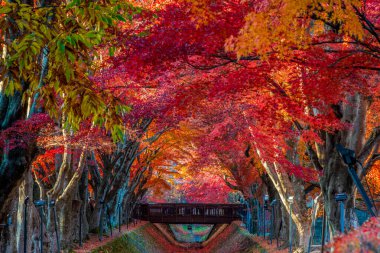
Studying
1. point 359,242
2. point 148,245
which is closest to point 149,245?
point 148,245

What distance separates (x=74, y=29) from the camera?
8.59 m

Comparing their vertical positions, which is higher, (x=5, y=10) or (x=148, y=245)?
(x=5, y=10)

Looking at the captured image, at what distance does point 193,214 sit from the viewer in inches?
2205

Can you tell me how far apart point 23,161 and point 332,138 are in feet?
24.7

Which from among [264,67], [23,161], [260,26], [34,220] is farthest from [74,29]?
[34,220]

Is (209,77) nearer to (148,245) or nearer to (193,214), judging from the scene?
(148,245)

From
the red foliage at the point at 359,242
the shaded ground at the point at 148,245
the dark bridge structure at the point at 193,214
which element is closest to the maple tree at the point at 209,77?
the shaded ground at the point at 148,245

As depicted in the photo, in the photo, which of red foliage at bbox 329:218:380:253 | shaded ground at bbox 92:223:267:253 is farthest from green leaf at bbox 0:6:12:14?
shaded ground at bbox 92:223:267:253

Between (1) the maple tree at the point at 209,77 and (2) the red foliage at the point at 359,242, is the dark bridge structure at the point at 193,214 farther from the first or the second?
(2) the red foliage at the point at 359,242

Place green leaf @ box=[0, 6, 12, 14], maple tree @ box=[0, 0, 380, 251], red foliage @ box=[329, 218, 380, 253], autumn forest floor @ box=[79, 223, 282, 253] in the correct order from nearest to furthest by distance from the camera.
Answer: red foliage @ box=[329, 218, 380, 253] < green leaf @ box=[0, 6, 12, 14] < maple tree @ box=[0, 0, 380, 251] < autumn forest floor @ box=[79, 223, 282, 253]

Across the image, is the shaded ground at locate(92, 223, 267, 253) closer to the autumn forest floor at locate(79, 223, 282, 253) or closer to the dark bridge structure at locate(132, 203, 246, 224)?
the autumn forest floor at locate(79, 223, 282, 253)

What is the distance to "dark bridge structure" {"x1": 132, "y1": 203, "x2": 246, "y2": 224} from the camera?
55.5m

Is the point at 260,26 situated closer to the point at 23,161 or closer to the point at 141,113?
the point at 23,161

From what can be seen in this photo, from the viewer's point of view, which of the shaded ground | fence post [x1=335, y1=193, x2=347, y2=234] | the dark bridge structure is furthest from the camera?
the dark bridge structure
